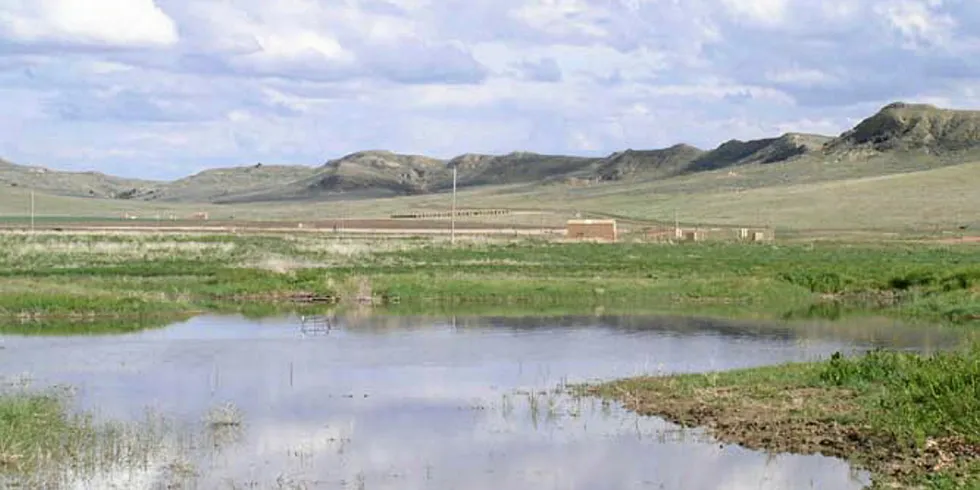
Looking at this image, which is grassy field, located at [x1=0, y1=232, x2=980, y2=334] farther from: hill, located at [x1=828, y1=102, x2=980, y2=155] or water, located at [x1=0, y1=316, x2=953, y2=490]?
hill, located at [x1=828, y1=102, x2=980, y2=155]

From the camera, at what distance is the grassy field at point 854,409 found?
1522 centimetres

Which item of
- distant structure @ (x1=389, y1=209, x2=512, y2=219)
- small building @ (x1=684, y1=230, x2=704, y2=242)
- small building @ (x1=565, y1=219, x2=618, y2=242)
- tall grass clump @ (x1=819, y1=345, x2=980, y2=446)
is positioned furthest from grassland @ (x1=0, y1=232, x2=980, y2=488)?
distant structure @ (x1=389, y1=209, x2=512, y2=219)

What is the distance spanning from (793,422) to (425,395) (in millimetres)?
6260

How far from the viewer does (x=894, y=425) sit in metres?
16.5


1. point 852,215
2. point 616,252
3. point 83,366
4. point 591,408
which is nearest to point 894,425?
point 591,408

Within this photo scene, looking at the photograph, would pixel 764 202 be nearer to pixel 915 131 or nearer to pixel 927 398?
pixel 915 131

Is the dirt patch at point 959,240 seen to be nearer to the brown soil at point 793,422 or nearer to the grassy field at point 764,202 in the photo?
the grassy field at point 764,202

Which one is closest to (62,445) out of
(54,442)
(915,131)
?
(54,442)

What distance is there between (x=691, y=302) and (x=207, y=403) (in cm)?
2121

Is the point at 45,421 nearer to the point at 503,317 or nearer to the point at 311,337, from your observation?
the point at 311,337

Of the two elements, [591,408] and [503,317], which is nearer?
[591,408]

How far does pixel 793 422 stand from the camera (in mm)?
17969

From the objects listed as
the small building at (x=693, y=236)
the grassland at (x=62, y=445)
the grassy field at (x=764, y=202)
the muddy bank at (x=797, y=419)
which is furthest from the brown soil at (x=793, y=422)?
the grassy field at (x=764, y=202)

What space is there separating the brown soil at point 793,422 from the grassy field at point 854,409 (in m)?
0.01
